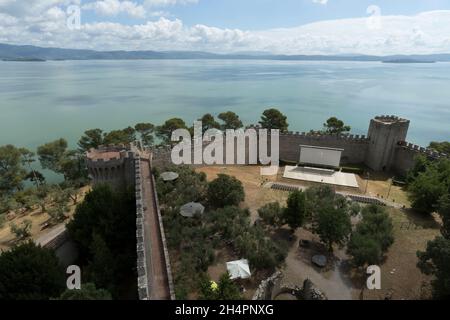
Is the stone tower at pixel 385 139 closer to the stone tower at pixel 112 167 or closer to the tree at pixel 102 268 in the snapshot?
the stone tower at pixel 112 167

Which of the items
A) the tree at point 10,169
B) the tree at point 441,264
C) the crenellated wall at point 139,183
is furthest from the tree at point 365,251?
the tree at point 10,169

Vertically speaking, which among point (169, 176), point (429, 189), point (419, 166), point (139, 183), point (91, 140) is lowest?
point (91, 140)

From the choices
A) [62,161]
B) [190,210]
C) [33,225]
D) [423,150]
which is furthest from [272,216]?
[62,161]

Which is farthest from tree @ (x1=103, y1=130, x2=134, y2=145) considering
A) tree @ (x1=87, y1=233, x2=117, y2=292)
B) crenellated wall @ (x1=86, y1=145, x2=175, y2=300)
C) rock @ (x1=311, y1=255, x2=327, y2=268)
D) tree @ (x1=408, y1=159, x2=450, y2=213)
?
tree @ (x1=408, y1=159, x2=450, y2=213)

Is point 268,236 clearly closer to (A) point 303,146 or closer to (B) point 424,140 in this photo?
(A) point 303,146

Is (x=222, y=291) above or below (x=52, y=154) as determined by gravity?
above

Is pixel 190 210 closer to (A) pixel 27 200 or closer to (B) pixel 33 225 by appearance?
(B) pixel 33 225
